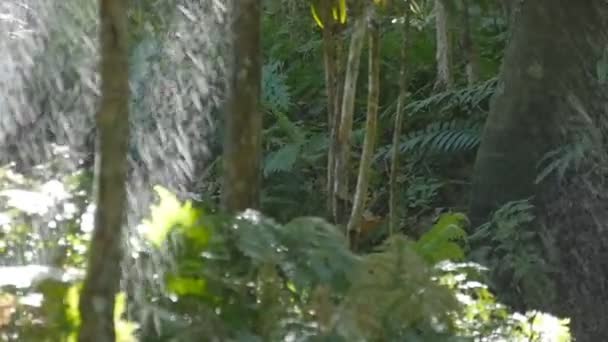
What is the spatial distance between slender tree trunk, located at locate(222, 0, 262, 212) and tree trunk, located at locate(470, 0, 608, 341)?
101 inches

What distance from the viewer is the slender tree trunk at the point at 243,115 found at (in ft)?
13.1

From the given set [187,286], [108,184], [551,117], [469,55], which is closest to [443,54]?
[469,55]

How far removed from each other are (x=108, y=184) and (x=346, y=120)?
9.29 feet

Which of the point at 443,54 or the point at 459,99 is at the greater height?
the point at 443,54

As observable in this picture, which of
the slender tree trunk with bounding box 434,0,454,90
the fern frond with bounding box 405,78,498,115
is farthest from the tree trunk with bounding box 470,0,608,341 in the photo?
the slender tree trunk with bounding box 434,0,454,90

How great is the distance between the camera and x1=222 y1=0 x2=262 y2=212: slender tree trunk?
13.1ft

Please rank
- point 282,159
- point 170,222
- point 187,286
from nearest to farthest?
point 187,286, point 170,222, point 282,159

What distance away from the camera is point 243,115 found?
13.2ft

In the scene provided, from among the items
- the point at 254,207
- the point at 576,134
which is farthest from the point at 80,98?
the point at 576,134

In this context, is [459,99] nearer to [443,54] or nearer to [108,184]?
[443,54]

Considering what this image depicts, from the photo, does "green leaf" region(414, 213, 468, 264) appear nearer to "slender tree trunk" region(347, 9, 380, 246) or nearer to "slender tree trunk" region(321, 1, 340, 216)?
"slender tree trunk" region(347, 9, 380, 246)

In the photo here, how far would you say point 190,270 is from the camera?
3371 mm

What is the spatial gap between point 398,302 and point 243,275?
0.50 metres

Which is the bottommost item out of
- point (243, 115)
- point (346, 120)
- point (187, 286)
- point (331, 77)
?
point (187, 286)
